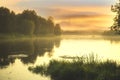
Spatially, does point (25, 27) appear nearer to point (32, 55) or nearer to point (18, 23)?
point (18, 23)

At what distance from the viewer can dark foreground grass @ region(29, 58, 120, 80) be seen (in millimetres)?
24969

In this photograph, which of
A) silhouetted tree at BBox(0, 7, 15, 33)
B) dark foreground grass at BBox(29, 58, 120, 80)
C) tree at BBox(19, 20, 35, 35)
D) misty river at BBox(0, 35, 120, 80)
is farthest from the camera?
tree at BBox(19, 20, 35, 35)

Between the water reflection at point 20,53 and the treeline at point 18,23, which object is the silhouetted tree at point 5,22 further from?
the water reflection at point 20,53

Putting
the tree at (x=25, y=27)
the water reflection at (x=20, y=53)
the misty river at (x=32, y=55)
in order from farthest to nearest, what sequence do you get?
the tree at (x=25, y=27)
the water reflection at (x=20, y=53)
the misty river at (x=32, y=55)

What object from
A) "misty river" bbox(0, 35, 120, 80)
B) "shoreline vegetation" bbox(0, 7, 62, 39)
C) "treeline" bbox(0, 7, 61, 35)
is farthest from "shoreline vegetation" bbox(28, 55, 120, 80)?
"treeline" bbox(0, 7, 61, 35)

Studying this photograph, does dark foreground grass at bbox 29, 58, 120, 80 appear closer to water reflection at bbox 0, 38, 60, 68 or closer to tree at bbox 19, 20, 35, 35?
water reflection at bbox 0, 38, 60, 68

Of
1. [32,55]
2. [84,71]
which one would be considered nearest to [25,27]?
[32,55]

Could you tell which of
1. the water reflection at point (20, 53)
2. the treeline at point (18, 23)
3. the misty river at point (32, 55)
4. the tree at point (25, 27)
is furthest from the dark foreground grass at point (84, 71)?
the tree at point (25, 27)

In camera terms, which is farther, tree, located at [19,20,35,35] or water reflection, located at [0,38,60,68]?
tree, located at [19,20,35,35]

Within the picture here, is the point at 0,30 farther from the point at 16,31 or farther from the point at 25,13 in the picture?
the point at 25,13

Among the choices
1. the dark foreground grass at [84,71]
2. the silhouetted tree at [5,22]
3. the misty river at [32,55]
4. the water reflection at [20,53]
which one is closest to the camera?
the dark foreground grass at [84,71]

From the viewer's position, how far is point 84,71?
26703 mm

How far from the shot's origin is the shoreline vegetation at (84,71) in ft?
82.1

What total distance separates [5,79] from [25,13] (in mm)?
141125
